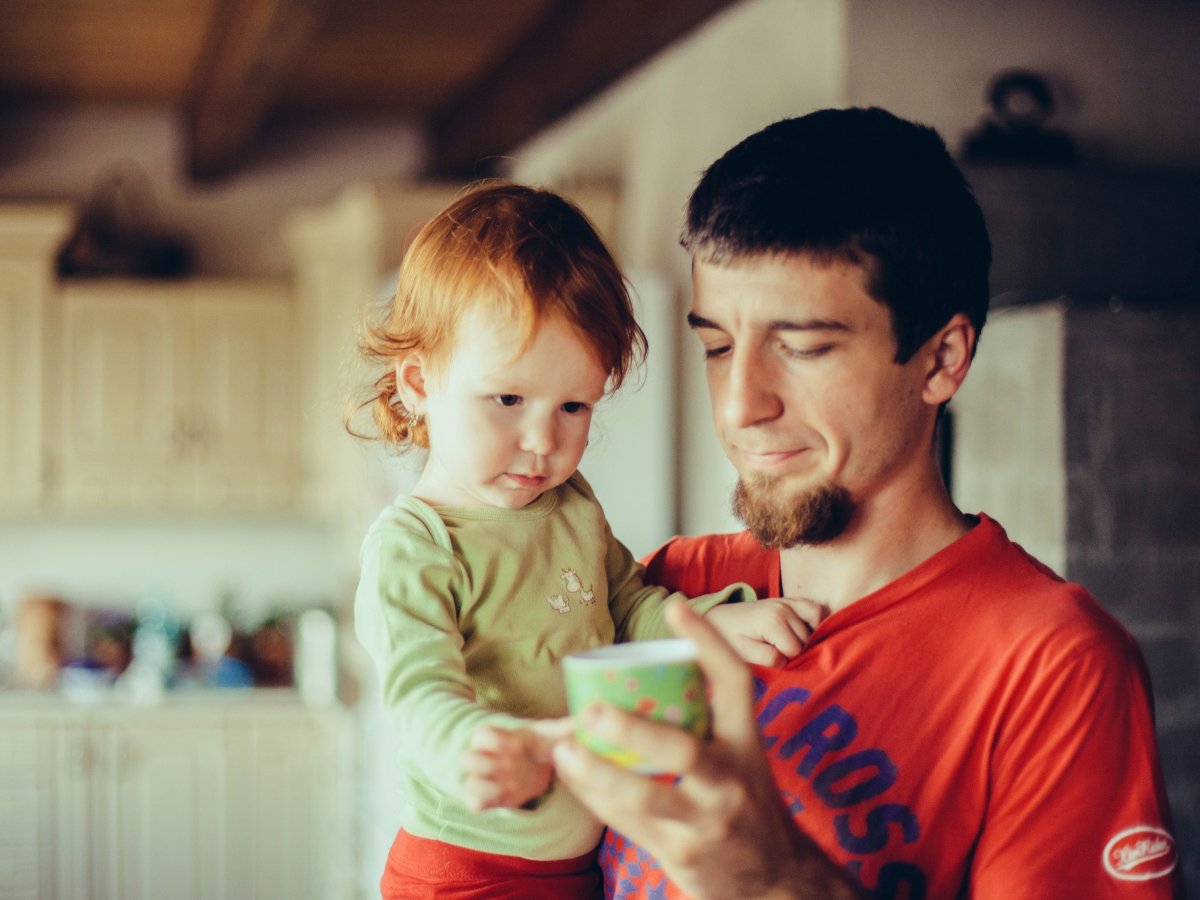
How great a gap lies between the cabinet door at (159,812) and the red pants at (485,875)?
3.65 meters

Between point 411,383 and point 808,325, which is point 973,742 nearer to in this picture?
point 808,325

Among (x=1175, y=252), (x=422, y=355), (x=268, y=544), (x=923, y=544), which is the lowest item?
(x=268, y=544)

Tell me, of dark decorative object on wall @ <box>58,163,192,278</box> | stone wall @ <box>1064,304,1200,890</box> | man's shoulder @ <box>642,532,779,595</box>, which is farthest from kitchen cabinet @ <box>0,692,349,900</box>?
man's shoulder @ <box>642,532,779,595</box>

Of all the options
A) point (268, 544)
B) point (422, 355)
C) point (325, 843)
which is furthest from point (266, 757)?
point (422, 355)

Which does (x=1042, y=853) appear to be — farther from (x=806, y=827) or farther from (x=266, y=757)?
(x=266, y=757)

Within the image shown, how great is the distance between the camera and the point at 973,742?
1067 mm

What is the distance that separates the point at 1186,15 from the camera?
303 cm

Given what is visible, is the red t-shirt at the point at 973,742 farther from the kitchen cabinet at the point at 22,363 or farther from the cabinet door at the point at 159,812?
the kitchen cabinet at the point at 22,363

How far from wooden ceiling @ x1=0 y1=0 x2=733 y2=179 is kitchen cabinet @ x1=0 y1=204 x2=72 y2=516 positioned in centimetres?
61

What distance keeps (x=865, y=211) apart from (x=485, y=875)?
2.14 feet

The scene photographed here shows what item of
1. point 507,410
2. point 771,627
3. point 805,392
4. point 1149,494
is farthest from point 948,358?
point 1149,494

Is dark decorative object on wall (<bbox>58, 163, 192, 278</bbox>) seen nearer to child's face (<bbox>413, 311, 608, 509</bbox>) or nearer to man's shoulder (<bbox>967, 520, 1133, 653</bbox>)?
child's face (<bbox>413, 311, 608, 509</bbox>)

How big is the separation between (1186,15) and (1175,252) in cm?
54

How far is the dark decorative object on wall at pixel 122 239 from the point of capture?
499cm
